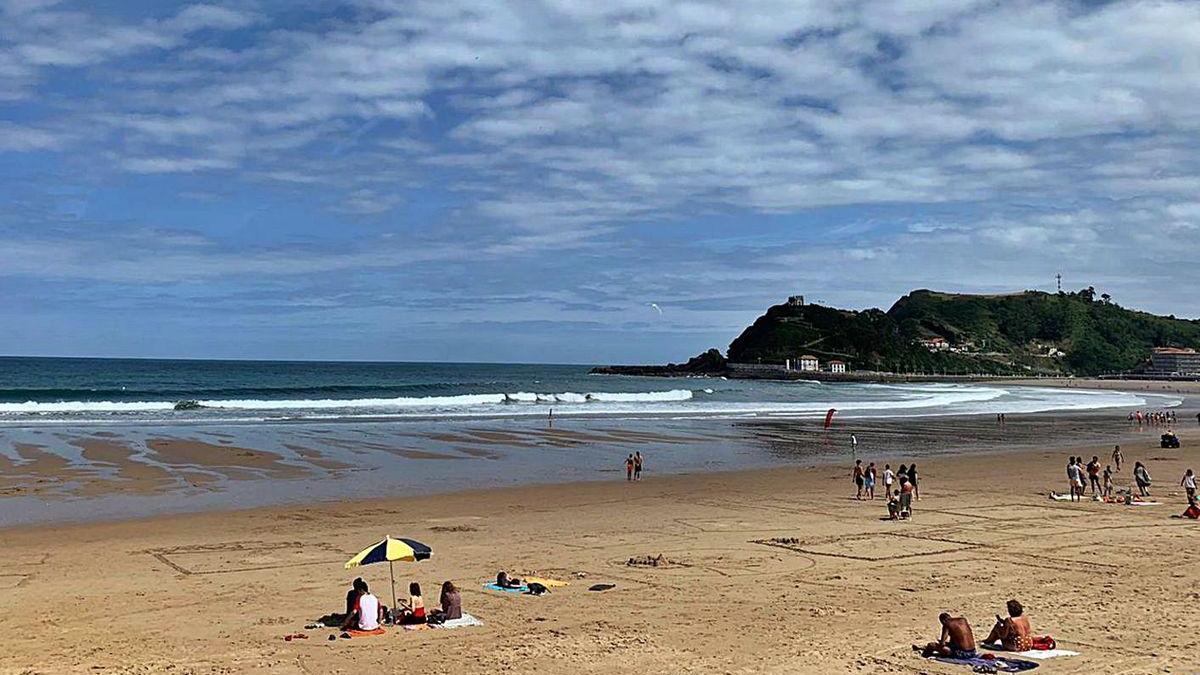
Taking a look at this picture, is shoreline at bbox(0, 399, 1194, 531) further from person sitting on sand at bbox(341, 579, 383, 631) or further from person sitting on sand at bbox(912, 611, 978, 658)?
person sitting on sand at bbox(912, 611, 978, 658)

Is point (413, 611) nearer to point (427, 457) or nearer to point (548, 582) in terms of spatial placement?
point (548, 582)

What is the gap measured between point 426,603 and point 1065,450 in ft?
99.8

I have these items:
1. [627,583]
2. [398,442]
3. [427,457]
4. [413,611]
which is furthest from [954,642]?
[398,442]

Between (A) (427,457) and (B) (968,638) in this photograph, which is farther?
(A) (427,457)

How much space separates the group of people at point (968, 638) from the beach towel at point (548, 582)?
4835 millimetres

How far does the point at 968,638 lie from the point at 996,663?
1.14ft

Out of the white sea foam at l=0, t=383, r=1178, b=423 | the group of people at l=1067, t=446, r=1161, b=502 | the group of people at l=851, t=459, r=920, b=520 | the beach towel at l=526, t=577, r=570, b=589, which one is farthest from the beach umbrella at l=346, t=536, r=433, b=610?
the white sea foam at l=0, t=383, r=1178, b=423

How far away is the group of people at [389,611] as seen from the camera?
433 inches

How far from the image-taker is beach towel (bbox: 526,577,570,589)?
13023 mm

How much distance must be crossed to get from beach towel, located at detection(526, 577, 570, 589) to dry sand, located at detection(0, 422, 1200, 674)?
231 millimetres

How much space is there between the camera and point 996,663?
945 cm

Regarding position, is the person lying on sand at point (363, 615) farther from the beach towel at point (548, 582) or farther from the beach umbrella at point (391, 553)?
the beach towel at point (548, 582)

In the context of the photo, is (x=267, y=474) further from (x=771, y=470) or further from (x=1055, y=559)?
(x=1055, y=559)

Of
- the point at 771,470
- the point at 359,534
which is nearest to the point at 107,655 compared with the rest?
the point at 359,534
